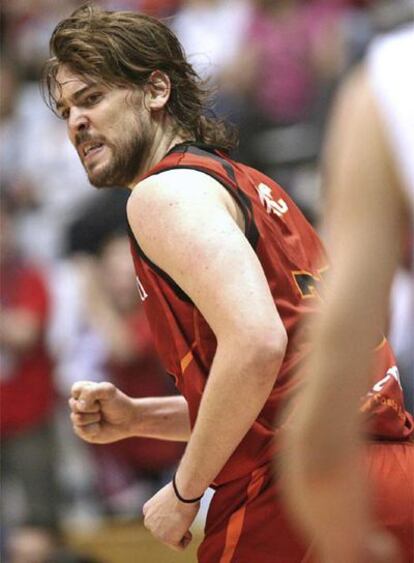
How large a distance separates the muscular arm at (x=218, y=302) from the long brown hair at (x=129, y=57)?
511 mm

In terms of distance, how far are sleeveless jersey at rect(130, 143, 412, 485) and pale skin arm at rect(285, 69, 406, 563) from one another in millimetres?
1289

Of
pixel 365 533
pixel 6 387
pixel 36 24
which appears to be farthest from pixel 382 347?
pixel 36 24

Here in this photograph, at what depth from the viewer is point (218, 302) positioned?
2.93m

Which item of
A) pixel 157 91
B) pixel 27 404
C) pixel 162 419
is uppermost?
pixel 157 91

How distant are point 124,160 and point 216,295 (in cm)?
68

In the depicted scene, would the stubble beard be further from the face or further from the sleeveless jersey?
the sleeveless jersey

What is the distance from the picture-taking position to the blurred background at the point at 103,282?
6730 millimetres

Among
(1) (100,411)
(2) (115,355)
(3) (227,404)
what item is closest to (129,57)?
(1) (100,411)

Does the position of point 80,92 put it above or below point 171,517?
above

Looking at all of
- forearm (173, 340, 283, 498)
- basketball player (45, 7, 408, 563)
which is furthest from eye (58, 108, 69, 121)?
forearm (173, 340, 283, 498)

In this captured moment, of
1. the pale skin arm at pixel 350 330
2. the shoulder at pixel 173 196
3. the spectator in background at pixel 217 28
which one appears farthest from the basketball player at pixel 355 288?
the spectator in background at pixel 217 28

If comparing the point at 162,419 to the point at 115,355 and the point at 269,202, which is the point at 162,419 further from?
the point at 115,355

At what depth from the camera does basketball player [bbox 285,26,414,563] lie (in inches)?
70.3

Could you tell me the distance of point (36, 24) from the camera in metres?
10.4
